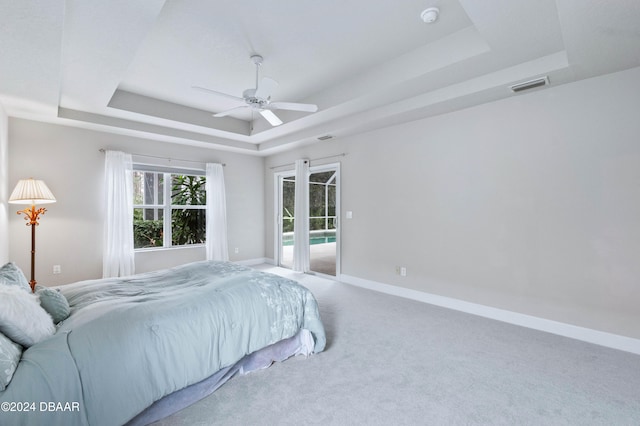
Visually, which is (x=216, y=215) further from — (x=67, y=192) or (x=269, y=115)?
(x=269, y=115)

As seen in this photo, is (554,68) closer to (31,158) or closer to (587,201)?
(587,201)

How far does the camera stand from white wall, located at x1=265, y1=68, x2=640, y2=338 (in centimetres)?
270

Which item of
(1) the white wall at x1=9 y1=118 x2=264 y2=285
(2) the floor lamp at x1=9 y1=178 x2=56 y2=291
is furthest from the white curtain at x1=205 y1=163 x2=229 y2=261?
(2) the floor lamp at x1=9 y1=178 x2=56 y2=291

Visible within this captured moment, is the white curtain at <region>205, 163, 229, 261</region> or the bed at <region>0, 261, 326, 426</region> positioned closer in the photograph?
the bed at <region>0, 261, 326, 426</region>

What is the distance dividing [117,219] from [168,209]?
0.93 meters

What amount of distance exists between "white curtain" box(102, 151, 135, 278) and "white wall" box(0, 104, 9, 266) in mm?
1042

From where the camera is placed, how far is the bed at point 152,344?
4.56ft

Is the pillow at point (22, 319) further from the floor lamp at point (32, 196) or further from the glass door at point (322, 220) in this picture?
the glass door at point (322, 220)

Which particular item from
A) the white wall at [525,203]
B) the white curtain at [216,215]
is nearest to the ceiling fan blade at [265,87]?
the white wall at [525,203]

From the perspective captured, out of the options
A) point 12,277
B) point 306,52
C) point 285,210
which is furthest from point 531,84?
point 285,210

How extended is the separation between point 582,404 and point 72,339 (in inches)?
121

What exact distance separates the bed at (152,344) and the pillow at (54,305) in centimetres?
5

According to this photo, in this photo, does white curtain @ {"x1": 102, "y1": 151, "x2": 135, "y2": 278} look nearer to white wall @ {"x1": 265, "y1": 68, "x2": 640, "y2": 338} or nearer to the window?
the window

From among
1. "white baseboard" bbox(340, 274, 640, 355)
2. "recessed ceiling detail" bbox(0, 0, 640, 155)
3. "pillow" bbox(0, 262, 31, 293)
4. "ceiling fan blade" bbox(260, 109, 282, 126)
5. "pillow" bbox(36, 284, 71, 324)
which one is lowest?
"white baseboard" bbox(340, 274, 640, 355)
